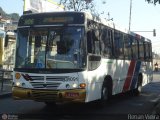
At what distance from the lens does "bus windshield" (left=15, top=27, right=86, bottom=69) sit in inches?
479

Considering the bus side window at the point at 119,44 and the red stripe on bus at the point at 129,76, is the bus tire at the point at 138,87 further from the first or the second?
the bus side window at the point at 119,44

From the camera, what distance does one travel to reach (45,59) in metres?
12.3

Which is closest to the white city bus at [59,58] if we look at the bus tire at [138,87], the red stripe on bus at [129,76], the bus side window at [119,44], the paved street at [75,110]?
the paved street at [75,110]

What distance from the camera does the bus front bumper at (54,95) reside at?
1196cm

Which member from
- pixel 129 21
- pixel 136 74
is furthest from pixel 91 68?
pixel 129 21

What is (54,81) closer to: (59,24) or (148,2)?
(59,24)

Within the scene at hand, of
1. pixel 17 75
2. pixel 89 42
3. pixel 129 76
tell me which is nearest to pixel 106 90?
pixel 89 42

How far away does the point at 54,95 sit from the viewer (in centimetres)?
1205

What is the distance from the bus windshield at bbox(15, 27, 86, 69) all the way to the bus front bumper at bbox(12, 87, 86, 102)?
2.33ft

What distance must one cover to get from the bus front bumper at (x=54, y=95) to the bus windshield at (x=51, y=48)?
71 centimetres

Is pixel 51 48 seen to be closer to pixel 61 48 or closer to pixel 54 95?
pixel 61 48

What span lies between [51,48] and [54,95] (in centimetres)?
142

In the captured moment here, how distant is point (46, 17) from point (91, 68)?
2.12m

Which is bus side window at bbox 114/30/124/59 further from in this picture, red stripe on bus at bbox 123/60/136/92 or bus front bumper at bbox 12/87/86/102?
bus front bumper at bbox 12/87/86/102
